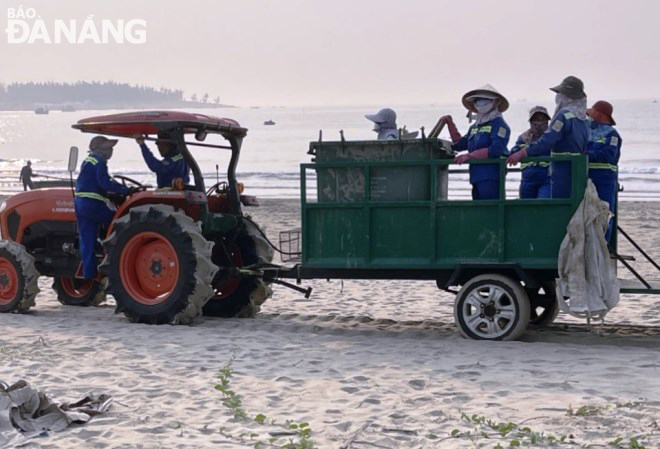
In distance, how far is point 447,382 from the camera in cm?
621

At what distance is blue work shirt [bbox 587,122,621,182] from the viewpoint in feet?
25.8

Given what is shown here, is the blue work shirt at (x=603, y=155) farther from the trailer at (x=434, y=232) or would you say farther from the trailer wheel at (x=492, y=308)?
the trailer wheel at (x=492, y=308)

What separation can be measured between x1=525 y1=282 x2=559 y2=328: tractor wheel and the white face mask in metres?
1.56

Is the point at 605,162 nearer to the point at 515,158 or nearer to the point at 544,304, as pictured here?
the point at 515,158

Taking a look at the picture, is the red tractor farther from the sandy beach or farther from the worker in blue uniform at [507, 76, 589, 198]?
the worker in blue uniform at [507, 76, 589, 198]

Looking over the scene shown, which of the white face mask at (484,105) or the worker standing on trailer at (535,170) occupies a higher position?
the white face mask at (484,105)

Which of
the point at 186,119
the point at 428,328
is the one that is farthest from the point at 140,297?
the point at 428,328

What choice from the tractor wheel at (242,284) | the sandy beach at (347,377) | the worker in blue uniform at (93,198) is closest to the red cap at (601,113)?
the sandy beach at (347,377)

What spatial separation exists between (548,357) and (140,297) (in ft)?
12.6

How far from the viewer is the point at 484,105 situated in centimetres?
791

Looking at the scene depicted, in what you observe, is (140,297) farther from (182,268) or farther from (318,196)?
(318,196)

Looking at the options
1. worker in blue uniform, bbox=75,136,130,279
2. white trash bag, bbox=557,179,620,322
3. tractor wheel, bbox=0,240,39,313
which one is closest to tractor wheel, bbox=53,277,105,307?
tractor wheel, bbox=0,240,39,313

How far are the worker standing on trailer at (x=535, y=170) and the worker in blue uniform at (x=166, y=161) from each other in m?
3.14

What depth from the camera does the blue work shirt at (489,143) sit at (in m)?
7.61
